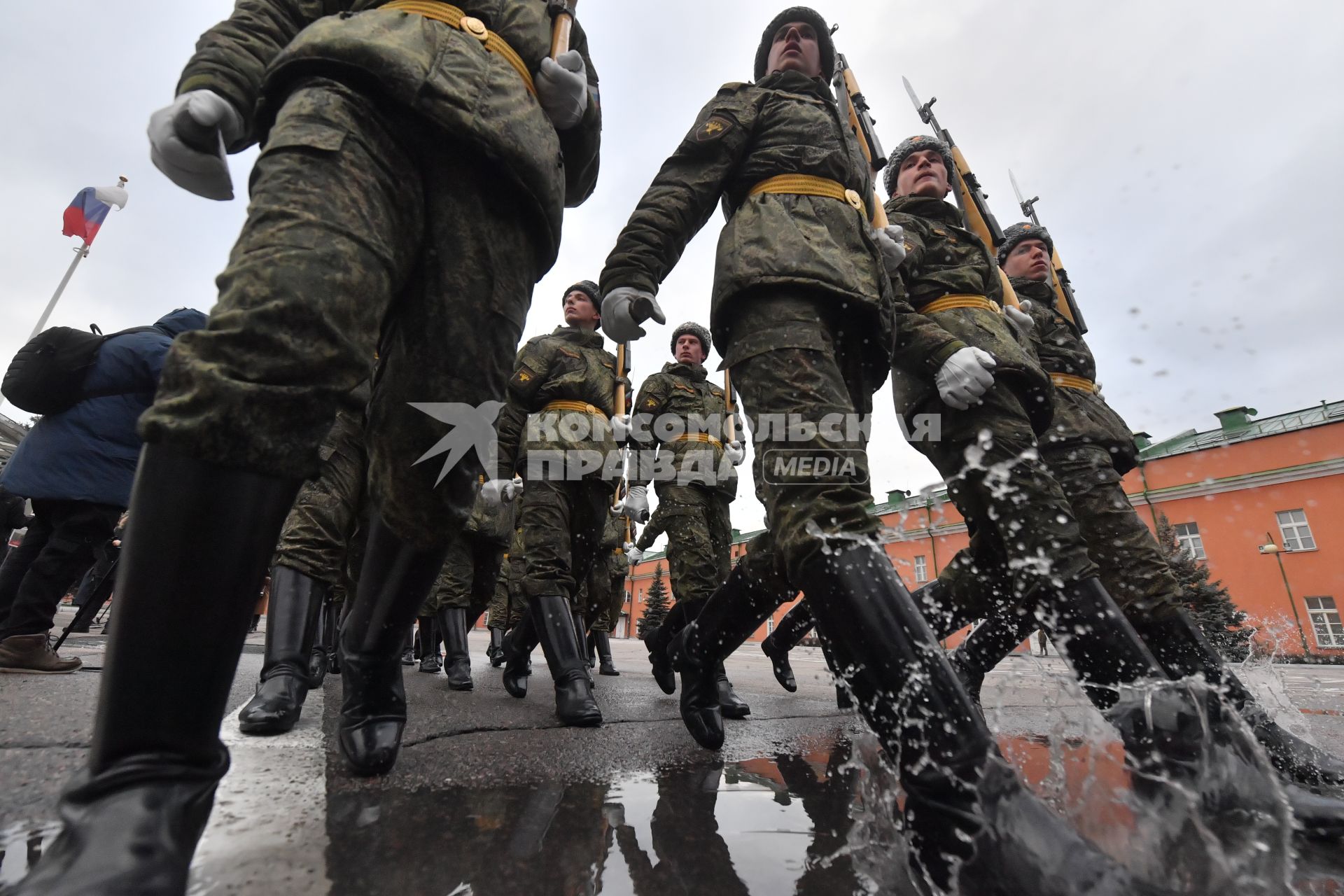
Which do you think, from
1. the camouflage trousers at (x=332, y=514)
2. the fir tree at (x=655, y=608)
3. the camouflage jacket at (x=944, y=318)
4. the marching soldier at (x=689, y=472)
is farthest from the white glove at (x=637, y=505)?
the fir tree at (x=655, y=608)

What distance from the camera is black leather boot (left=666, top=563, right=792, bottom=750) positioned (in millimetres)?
2129

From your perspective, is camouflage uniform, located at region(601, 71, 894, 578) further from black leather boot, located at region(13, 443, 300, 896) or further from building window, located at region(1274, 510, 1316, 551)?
building window, located at region(1274, 510, 1316, 551)

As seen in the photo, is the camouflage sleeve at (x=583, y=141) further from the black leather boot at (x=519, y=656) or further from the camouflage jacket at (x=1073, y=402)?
the black leather boot at (x=519, y=656)

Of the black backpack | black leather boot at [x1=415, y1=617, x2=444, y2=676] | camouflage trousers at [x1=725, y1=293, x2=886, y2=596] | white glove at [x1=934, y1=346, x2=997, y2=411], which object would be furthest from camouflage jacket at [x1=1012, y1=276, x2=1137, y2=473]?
black leather boot at [x1=415, y1=617, x2=444, y2=676]

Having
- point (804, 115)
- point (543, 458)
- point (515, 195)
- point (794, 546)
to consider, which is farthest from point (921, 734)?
point (543, 458)

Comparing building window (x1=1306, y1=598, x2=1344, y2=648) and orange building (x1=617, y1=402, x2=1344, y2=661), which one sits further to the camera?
building window (x1=1306, y1=598, x2=1344, y2=648)

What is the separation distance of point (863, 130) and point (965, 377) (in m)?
1.79

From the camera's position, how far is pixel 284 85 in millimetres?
1256

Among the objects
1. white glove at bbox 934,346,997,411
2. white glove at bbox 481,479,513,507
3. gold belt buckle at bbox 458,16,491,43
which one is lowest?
white glove at bbox 481,479,513,507

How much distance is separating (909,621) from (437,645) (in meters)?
5.33

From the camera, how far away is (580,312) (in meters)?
4.20

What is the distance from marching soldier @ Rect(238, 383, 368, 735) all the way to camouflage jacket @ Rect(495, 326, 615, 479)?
2.88ft

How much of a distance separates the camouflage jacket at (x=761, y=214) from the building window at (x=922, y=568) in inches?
1200

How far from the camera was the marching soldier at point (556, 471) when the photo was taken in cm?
312
